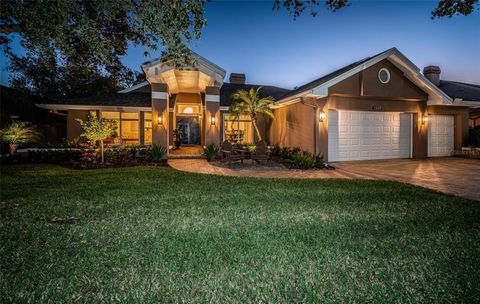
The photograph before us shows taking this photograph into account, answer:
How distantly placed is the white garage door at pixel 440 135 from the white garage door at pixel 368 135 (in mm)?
1905

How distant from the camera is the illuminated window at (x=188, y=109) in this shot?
1897 cm

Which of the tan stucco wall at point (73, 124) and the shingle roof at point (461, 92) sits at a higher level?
the shingle roof at point (461, 92)

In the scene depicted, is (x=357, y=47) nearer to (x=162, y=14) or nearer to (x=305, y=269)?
(x=162, y=14)

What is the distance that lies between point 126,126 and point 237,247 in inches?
675

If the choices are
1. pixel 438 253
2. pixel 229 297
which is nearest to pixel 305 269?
pixel 229 297

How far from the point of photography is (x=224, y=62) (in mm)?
29078

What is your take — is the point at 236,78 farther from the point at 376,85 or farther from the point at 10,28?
the point at 10,28

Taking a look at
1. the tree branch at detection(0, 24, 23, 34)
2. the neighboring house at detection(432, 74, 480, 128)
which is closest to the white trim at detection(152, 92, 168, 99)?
the tree branch at detection(0, 24, 23, 34)

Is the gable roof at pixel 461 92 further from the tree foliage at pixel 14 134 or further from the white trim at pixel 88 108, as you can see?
the tree foliage at pixel 14 134

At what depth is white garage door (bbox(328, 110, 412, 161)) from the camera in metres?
12.7

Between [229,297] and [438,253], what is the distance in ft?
8.98

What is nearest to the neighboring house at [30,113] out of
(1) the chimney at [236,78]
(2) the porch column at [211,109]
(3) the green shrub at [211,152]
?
(2) the porch column at [211,109]

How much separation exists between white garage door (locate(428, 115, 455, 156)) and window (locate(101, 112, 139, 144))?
1832 cm

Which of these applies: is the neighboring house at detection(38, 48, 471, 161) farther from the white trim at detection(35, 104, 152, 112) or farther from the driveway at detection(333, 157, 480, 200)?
the driveway at detection(333, 157, 480, 200)
